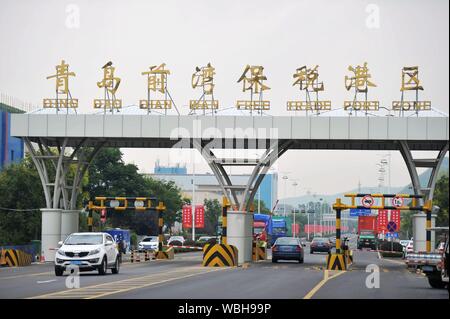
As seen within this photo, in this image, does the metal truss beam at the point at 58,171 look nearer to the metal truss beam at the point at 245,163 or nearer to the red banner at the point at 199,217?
the metal truss beam at the point at 245,163

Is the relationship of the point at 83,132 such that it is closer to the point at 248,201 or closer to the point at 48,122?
the point at 48,122

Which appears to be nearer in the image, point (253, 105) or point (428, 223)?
point (428, 223)

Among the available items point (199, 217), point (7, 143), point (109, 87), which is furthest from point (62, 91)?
point (199, 217)

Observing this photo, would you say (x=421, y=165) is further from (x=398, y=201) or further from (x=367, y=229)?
(x=367, y=229)

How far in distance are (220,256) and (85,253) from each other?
11.6m

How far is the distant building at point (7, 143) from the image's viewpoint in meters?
71.0

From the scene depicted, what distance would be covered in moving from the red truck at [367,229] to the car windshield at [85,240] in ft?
204

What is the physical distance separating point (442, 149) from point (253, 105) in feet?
32.1

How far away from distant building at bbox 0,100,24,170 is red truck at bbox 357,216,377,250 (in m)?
34.0

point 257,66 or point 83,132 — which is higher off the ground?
point 257,66

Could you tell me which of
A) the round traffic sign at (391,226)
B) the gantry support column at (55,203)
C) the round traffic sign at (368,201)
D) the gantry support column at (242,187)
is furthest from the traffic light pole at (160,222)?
the round traffic sign at (391,226)

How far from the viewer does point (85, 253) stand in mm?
31438
